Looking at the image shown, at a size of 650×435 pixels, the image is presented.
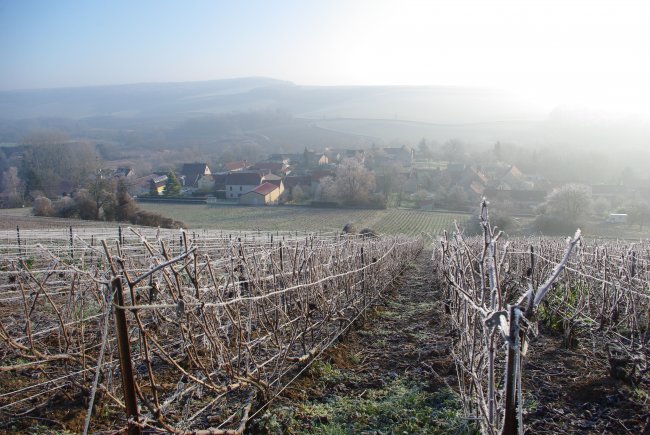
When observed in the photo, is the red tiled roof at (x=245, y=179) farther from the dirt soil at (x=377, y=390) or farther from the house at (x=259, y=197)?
the dirt soil at (x=377, y=390)

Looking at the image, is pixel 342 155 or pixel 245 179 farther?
pixel 342 155

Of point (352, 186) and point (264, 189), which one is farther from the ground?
point (352, 186)

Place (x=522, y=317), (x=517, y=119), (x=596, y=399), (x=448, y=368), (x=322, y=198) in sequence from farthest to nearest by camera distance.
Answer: (x=517, y=119)
(x=322, y=198)
(x=448, y=368)
(x=596, y=399)
(x=522, y=317)

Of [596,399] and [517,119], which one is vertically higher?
[517,119]

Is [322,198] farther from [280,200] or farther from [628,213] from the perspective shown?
[628,213]

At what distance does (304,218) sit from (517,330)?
39.1 m

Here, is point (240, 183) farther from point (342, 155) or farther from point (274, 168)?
point (342, 155)

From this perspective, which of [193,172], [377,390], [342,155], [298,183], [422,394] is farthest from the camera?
[342,155]

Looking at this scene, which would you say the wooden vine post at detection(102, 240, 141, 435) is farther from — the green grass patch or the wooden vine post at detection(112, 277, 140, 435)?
the green grass patch

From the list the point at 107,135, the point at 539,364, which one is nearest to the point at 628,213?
the point at 539,364

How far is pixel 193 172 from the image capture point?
68.9 meters

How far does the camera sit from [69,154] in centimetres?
5466

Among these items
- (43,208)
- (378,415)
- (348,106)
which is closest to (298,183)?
(43,208)

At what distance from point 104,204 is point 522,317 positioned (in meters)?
36.0
